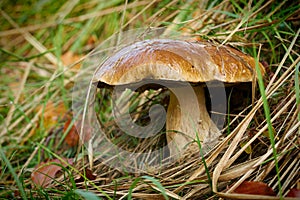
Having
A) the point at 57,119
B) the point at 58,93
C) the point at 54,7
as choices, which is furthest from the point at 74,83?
the point at 54,7

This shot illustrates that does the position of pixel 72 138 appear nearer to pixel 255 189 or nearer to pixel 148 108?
pixel 148 108

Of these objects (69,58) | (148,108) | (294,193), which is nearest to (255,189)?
(294,193)

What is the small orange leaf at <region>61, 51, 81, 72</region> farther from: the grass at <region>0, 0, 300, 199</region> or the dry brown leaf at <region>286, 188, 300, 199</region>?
the dry brown leaf at <region>286, 188, 300, 199</region>

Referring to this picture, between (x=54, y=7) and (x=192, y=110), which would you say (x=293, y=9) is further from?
(x=54, y=7)

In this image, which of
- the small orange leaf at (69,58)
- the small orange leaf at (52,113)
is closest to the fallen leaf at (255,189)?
the small orange leaf at (52,113)

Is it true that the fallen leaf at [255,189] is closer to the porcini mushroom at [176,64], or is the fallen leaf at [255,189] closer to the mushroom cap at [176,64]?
the porcini mushroom at [176,64]

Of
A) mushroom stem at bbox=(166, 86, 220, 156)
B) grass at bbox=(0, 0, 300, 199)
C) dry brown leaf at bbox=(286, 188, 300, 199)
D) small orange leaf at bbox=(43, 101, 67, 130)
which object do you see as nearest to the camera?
dry brown leaf at bbox=(286, 188, 300, 199)

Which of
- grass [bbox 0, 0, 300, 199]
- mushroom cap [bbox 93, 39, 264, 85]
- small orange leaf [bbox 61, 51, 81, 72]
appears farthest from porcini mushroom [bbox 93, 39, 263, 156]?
small orange leaf [bbox 61, 51, 81, 72]
